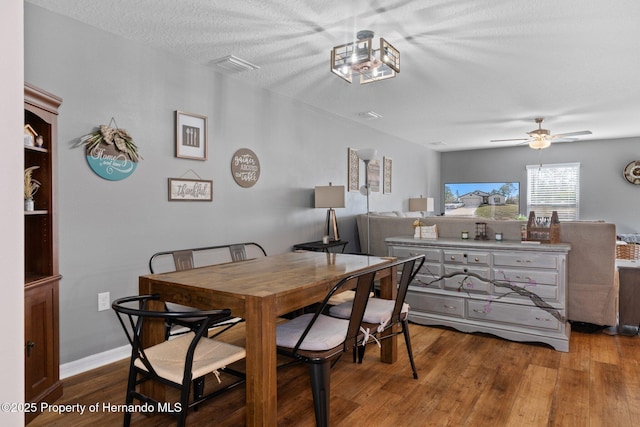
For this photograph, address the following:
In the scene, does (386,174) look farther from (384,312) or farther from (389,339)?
(384,312)

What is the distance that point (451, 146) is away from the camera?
8055 millimetres

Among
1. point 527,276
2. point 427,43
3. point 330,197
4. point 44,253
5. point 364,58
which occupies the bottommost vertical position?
point 527,276

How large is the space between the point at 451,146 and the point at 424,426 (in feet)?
22.8

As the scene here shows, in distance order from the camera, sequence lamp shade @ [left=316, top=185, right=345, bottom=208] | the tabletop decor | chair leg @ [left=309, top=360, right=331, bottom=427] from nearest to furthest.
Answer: chair leg @ [left=309, top=360, right=331, bottom=427] < the tabletop decor < lamp shade @ [left=316, top=185, right=345, bottom=208]

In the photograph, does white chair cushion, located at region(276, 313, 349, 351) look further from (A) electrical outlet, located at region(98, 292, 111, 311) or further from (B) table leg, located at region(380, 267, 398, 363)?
(A) electrical outlet, located at region(98, 292, 111, 311)

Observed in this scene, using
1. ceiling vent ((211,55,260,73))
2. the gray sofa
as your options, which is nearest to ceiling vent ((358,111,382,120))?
ceiling vent ((211,55,260,73))

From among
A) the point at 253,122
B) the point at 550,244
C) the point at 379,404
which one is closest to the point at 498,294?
the point at 550,244

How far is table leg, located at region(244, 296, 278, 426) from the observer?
1.60 meters

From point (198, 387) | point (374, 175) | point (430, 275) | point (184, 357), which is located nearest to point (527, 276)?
point (430, 275)

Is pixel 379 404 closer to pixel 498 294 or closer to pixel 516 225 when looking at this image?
pixel 498 294

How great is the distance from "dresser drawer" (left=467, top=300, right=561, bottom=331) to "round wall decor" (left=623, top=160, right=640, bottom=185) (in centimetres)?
558

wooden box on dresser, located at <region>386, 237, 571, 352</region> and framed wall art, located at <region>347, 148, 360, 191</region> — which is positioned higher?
framed wall art, located at <region>347, 148, 360, 191</region>

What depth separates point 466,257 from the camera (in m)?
3.53

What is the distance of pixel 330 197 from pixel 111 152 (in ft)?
7.84
